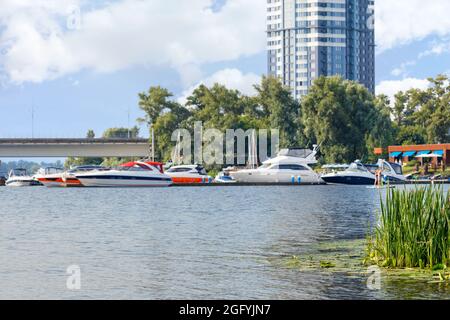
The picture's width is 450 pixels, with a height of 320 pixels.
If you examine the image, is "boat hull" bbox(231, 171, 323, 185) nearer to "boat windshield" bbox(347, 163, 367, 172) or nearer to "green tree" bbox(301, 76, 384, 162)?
"boat windshield" bbox(347, 163, 367, 172)

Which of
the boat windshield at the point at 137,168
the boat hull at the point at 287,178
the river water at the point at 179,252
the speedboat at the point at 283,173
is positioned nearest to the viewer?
the river water at the point at 179,252

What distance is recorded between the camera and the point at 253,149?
15775 centimetres

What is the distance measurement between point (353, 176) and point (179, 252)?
299 ft

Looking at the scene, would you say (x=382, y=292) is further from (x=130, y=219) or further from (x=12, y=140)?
(x=12, y=140)

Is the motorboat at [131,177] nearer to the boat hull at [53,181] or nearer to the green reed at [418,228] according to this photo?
the boat hull at [53,181]

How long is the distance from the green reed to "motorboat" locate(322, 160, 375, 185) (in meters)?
99.1

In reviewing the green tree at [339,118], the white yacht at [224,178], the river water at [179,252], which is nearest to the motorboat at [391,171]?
the green tree at [339,118]

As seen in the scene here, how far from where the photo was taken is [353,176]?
13038cm

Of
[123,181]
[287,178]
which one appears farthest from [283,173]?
[123,181]

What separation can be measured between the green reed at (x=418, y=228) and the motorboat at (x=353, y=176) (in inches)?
3903

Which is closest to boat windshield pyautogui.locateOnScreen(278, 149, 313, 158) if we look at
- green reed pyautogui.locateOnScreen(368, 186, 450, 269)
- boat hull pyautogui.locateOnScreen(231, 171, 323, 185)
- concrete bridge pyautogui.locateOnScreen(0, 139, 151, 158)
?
boat hull pyautogui.locateOnScreen(231, 171, 323, 185)

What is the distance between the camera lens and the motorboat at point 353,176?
130 meters

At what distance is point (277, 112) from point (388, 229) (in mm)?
131656
